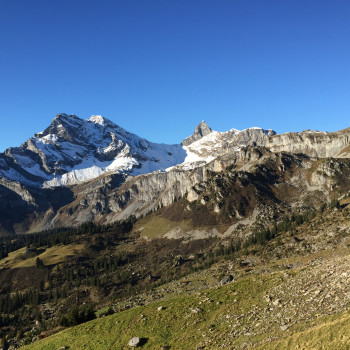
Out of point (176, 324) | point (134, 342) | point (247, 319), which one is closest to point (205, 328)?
point (176, 324)

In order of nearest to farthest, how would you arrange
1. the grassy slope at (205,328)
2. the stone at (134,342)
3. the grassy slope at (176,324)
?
the grassy slope at (205,328), the grassy slope at (176,324), the stone at (134,342)

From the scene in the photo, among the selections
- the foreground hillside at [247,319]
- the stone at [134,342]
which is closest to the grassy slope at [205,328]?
the foreground hillside at [247,319]

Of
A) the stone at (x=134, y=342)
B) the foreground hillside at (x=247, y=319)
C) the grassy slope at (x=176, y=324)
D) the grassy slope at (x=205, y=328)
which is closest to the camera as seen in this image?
the grassy slope at (x=205, y=328)

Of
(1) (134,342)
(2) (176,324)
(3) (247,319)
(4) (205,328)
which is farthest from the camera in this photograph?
(2) (176,324)

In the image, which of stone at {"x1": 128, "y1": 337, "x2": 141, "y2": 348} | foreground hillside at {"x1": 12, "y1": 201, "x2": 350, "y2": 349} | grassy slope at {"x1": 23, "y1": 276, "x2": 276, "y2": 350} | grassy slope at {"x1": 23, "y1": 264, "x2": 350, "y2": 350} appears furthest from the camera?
stone at {"x1": 128, "y1": 337, "x2": 141, "y2": 348}

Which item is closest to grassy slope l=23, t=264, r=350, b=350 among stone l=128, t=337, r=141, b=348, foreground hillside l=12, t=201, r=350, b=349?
foreground hillside l=12, t=201, r=350, b=349

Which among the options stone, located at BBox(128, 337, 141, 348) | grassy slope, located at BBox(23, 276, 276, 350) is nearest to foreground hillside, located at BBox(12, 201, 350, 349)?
grassy slope, located at BBox(23, 276, 276, 350)

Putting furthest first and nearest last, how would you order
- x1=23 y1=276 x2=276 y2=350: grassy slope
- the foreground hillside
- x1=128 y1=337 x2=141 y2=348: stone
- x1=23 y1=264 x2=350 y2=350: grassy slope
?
x1=128 y1=337 x2=141 y2=348: stone < x1=23 y1=276 x2=276 y2=350: grassy slope < the foreground hillside < x1=23 y1=264 x2=350 y2=350: grassy slope

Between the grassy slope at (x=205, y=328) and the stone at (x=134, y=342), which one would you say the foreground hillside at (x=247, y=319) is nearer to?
the grassy slope at (x=205, y=328)

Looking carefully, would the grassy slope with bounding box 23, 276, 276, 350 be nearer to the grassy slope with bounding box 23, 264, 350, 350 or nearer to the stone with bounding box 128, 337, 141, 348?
the grassy slope with bounding box 23, 264, 350, 350

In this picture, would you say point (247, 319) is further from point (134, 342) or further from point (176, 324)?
point (134, 342)

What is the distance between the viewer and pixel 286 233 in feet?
545

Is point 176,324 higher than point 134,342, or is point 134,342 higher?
point 134,342

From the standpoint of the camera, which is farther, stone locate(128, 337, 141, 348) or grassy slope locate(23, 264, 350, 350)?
stone locate(128, 337, 141, 348)
